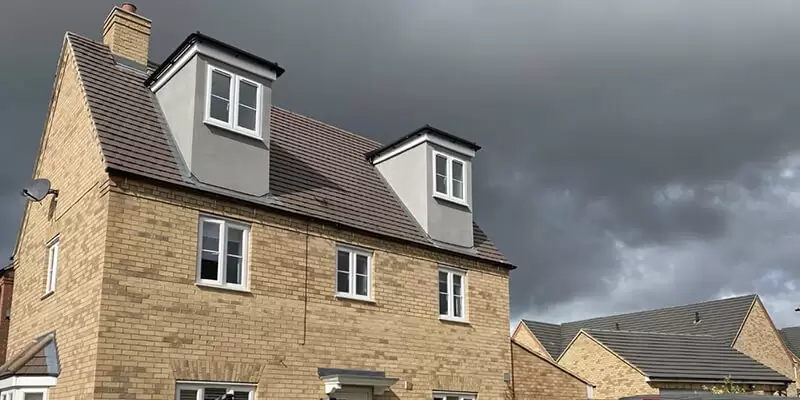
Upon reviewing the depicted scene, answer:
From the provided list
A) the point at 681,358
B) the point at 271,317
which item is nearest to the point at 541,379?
the point at 271,317

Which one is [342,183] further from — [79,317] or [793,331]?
[793,331]

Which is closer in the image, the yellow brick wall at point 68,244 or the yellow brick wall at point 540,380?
the yellow brick wall at point 68,244

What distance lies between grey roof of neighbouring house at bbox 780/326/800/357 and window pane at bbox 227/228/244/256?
197ft

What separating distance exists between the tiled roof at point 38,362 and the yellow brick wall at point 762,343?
124 ft

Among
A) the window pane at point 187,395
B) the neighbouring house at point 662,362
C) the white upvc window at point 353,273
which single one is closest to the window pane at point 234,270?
the window pane at point 187,395

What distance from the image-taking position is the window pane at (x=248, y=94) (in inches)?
A: 572

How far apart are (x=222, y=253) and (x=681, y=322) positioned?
3940 centimetres

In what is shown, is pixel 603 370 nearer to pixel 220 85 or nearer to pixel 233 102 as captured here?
pixel 233 102

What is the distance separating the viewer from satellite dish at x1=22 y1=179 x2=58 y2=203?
14.5 metres

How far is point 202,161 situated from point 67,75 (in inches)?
178

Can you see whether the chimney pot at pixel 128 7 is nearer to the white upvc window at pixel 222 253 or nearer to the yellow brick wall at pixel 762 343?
the white upvc window at pixel 222 253

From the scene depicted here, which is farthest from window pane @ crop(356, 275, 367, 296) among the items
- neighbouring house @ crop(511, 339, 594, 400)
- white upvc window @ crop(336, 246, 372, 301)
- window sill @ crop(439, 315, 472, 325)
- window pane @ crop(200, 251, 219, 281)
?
neighbouring house @ crop(511, 339, 594, 400)

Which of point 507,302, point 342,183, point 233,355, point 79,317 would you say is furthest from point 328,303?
point 507,302

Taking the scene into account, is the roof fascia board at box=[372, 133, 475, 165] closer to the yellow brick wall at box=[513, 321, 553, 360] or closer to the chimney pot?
the chimney pot
